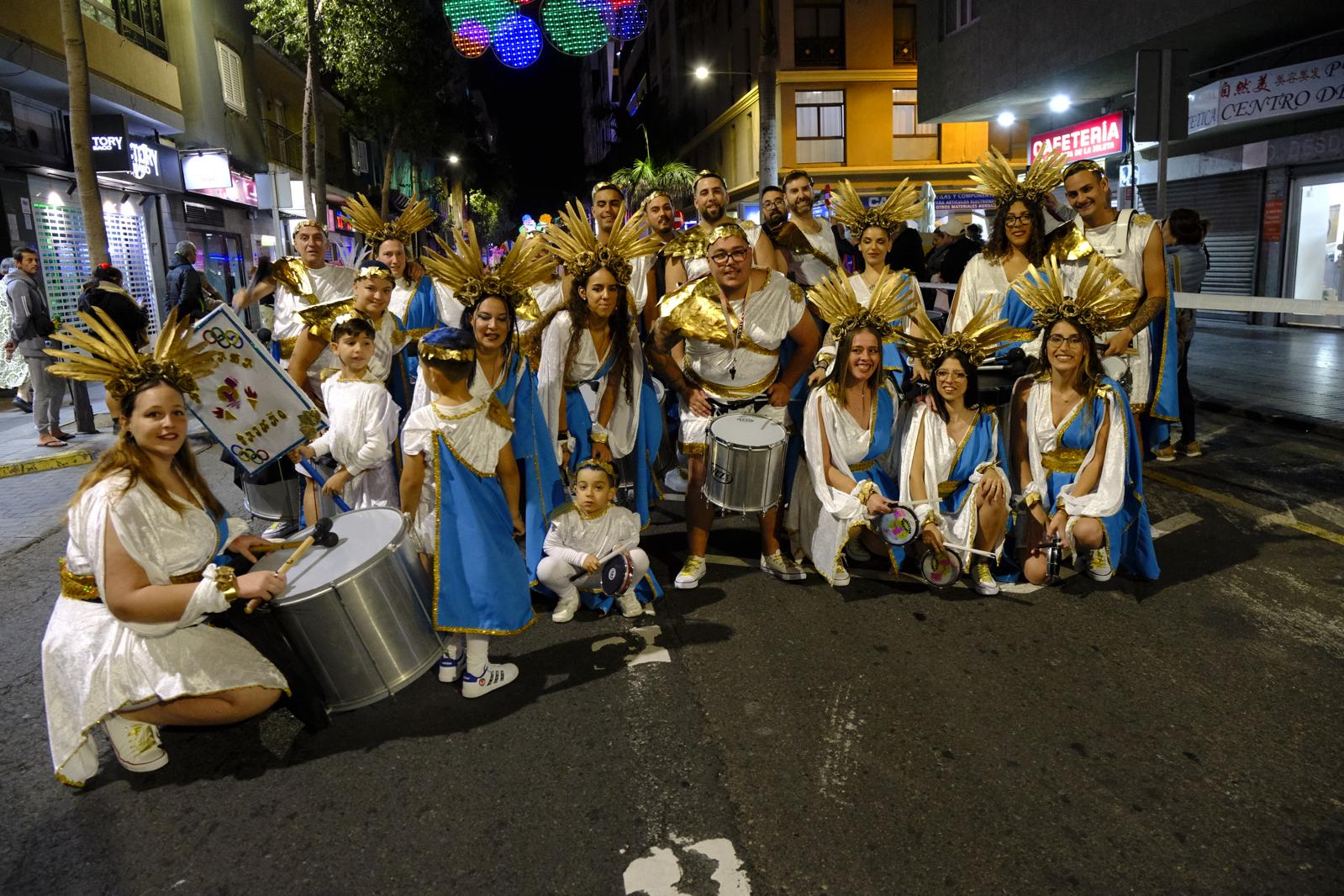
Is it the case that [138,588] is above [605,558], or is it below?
above

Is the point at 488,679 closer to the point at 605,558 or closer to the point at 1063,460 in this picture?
the point at 605,558

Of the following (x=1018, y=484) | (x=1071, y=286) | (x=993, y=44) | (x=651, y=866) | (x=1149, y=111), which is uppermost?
(x=993, y=44)

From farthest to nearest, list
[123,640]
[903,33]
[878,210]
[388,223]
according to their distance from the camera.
→ [903,33] < [388,223] < [878,210] < [123,640]

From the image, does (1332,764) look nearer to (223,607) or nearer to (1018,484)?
(1018,484)

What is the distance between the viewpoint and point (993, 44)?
15.1 m

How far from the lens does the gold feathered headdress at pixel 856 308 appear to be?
4668 mm

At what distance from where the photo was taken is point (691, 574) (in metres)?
4.81

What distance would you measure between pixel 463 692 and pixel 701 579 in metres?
1.66

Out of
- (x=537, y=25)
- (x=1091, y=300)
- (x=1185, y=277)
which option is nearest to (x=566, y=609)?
(x=1091, y=300)

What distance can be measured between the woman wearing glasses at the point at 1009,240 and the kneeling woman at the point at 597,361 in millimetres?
2015

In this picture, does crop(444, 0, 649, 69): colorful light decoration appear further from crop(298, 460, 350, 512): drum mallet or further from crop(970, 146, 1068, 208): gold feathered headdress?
crop(298, 460, 350, 512): drum mallet

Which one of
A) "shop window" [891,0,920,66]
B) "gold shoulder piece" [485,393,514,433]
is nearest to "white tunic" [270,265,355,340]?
"gold shoulder piece" [485,393,514,433]

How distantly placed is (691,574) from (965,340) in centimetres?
186

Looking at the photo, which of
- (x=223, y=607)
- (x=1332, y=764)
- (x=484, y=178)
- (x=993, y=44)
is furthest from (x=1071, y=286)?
(x=484, y=178)
